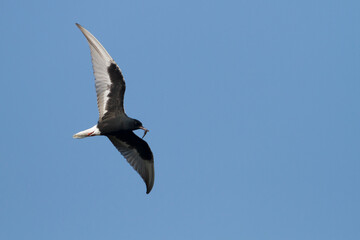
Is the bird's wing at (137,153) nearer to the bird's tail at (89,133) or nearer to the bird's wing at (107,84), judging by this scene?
the bird's tail at (89,133)

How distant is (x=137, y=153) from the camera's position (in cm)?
2297

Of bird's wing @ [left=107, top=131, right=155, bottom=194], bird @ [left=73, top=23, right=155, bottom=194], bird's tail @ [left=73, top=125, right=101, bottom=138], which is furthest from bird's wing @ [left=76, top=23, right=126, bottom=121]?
bird's wing @ [left=107, top=131, right=155, bottom=194]

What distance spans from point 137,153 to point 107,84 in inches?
119

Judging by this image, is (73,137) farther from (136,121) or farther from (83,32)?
(83,32)

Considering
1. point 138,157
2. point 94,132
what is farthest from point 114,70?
point 138,157

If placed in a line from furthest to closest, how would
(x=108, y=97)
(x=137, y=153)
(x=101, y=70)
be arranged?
1. (x=137, y=153)
2. (x=108, y=97)
3. (x=101, y=70)

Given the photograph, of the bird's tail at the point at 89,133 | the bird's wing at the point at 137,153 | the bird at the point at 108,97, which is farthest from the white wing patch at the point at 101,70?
the bird's wing at the point at 137,153

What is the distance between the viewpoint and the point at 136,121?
2138 centimetres

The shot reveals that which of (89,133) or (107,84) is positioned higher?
(107,84)

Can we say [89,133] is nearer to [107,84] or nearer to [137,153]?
[107,84]

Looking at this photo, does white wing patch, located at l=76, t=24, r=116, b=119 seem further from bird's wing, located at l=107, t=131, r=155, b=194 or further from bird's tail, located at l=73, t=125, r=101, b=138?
bird's wing, located at l=107, t=131, r=155, b=194

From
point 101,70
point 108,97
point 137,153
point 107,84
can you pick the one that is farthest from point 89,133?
point 137,153

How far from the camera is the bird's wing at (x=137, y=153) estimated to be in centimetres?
2275

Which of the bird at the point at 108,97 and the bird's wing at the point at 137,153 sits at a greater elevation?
the bird at the point at 108,97
